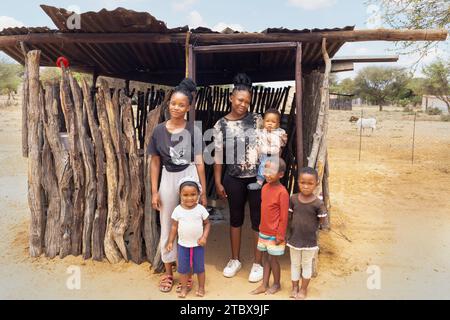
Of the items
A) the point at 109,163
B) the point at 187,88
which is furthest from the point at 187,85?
the point at 109,163

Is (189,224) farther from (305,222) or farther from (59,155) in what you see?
(59,155)

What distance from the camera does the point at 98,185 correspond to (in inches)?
157

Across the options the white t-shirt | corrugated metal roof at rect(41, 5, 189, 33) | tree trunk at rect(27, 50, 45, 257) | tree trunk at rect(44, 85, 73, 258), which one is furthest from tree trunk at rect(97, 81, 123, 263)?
the white t-shirt

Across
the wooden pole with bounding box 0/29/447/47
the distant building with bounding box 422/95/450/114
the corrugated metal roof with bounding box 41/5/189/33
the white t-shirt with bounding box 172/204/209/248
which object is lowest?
the white t-shirt with bounding box 172/204/209/248

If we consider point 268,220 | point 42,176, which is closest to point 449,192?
point 268,220

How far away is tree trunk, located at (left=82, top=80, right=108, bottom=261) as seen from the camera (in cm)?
396

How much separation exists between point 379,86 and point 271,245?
140 feet

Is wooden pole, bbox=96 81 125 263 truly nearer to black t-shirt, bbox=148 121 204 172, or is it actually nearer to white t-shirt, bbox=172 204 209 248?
black t-shirt, bbox=148 121 204 172

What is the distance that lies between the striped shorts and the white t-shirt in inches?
22.2
